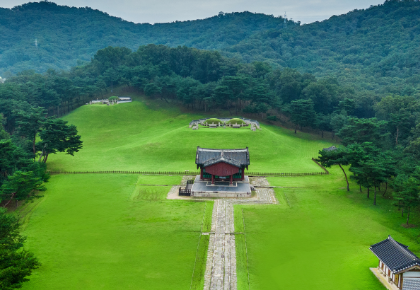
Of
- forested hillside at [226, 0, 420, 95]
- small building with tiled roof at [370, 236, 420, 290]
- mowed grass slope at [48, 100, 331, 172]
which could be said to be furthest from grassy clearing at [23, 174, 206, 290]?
forested hillside at [226, 0, 420, 95]

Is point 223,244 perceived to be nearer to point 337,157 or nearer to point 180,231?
point 180,231

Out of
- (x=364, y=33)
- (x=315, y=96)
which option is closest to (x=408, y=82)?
(x=315, y=96)

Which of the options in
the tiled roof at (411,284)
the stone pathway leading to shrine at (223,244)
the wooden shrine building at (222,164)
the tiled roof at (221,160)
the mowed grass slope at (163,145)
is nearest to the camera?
the tiled roof at (411,284)

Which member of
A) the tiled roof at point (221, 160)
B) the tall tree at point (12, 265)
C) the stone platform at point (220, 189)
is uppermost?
the tiled roof at point (221, 160)

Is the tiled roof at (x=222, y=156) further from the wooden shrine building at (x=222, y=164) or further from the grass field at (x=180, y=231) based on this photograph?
the grass field at (x=180, y=231)

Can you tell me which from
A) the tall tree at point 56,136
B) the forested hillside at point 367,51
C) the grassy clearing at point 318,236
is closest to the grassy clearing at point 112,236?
the grassy clearing at point 318,236

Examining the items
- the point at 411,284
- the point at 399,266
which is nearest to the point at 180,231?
the point at 399,266

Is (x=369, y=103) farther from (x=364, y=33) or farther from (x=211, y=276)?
(x=364, y=33)
